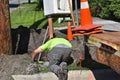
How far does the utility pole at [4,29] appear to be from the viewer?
987 centimetres

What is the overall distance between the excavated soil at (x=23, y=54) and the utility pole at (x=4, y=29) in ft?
0.77

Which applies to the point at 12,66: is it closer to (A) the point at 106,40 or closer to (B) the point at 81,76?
(B) the point at 81,76

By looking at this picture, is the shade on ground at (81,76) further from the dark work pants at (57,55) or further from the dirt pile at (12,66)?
the dark work pants at (57,55)

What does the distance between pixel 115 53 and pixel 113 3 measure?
1282cm

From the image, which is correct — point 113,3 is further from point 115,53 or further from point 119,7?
point 115,53

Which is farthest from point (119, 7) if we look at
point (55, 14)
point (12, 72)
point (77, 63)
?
point (12, 72)

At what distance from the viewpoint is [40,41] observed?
449 inches

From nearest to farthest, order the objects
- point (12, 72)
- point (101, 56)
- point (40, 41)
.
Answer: point (101, 56)
point (12, 72)
point (40, 41)

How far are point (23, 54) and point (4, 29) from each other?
865 millimetres

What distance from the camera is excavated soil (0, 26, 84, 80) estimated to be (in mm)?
8938

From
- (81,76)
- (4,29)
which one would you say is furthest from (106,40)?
(4,29)

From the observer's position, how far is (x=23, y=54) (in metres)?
10.5

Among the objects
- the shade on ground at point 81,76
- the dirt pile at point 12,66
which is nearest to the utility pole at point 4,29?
the dirt pile at point 12,66

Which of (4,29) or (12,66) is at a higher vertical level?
(4,29)
